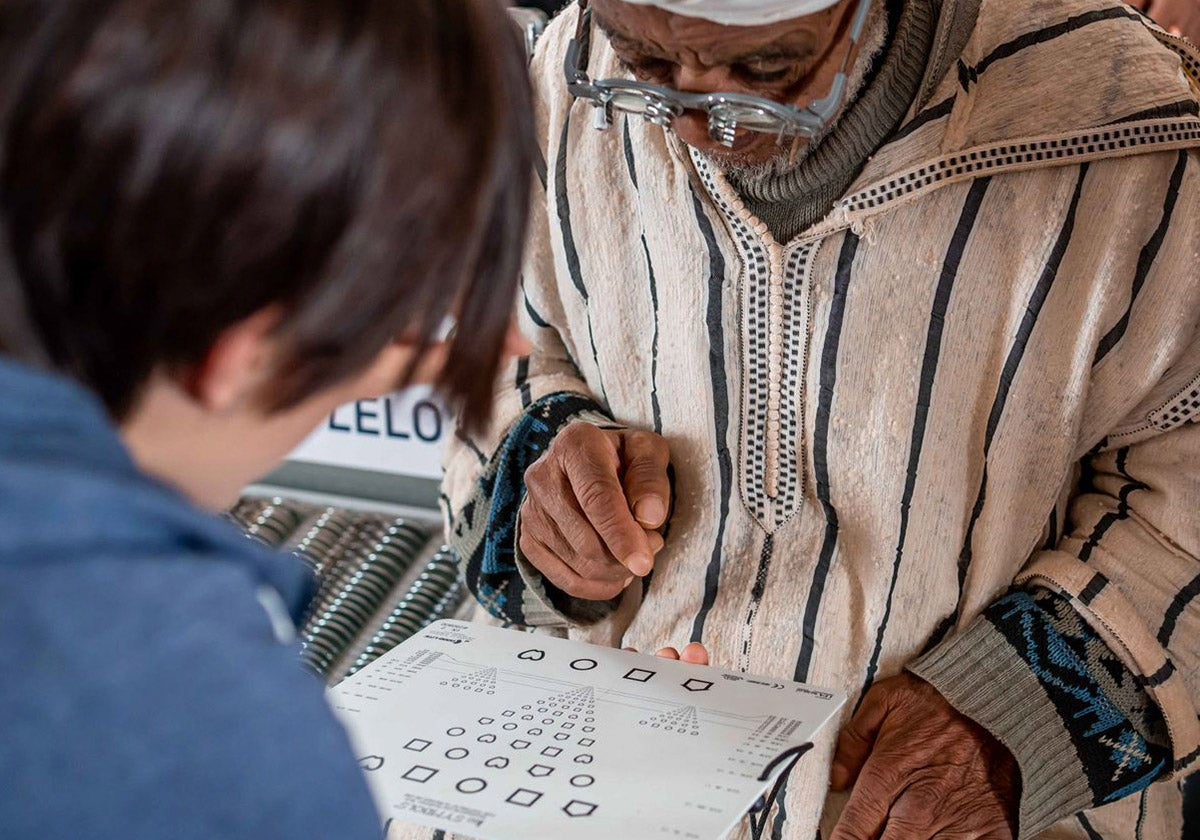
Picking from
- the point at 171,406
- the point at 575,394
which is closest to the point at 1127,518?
the point at 575,394

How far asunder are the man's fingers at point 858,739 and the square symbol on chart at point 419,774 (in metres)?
0.49

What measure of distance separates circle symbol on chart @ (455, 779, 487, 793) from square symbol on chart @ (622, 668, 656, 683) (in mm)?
212

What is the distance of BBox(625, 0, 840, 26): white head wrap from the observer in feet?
3.73

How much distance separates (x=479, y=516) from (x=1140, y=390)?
71 cm

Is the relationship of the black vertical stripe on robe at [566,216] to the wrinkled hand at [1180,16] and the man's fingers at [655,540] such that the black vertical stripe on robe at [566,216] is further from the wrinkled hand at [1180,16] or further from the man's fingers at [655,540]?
the wrinkled hand at [1180,16]

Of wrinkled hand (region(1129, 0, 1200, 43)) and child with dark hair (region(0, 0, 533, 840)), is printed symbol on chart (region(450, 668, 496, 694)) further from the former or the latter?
wrinkled hand (region(1129, 0, 1200, 43))

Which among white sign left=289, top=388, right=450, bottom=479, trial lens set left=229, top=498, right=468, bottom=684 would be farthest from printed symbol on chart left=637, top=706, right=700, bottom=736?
white sign left=289, top=388, right=450, bottom=479

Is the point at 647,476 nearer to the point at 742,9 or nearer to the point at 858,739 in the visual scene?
the point at 858,739

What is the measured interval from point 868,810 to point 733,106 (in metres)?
0.68

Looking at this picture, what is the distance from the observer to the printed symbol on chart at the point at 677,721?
1.17 meters

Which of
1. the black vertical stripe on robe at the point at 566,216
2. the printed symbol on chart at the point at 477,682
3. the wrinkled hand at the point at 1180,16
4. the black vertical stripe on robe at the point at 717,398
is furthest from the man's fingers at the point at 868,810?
the wrinkled hand at the point at 1180,16

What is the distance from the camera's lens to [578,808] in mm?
1051

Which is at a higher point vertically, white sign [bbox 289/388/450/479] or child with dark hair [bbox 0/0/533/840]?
child with dark hair [bbox 0/0/533/840]

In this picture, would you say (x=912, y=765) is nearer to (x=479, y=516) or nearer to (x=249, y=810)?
(x=479, y=516)
